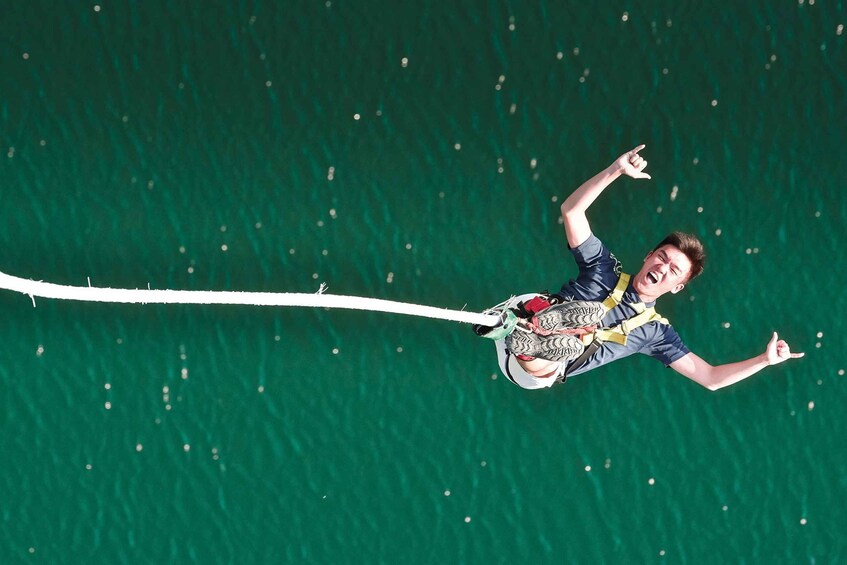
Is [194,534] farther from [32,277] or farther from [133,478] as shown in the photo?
[32,277]

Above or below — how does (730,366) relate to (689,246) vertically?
below

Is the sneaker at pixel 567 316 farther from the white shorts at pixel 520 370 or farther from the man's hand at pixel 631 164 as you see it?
the man's hand at pixel 631 164

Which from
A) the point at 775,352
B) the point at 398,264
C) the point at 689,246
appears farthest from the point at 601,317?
the point at 398,264

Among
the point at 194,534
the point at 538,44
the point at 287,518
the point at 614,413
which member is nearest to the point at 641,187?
the point at 538,44

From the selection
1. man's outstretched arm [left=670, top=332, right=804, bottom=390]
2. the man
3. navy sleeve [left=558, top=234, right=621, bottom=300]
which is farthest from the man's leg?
man's outstretched arm [left=670, top=332, right=804, bottom=390]

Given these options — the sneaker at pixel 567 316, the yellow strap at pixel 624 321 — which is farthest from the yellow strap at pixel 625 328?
the sneaker at pixel 567 316

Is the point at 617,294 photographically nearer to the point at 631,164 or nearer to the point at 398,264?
the point at 631,164
